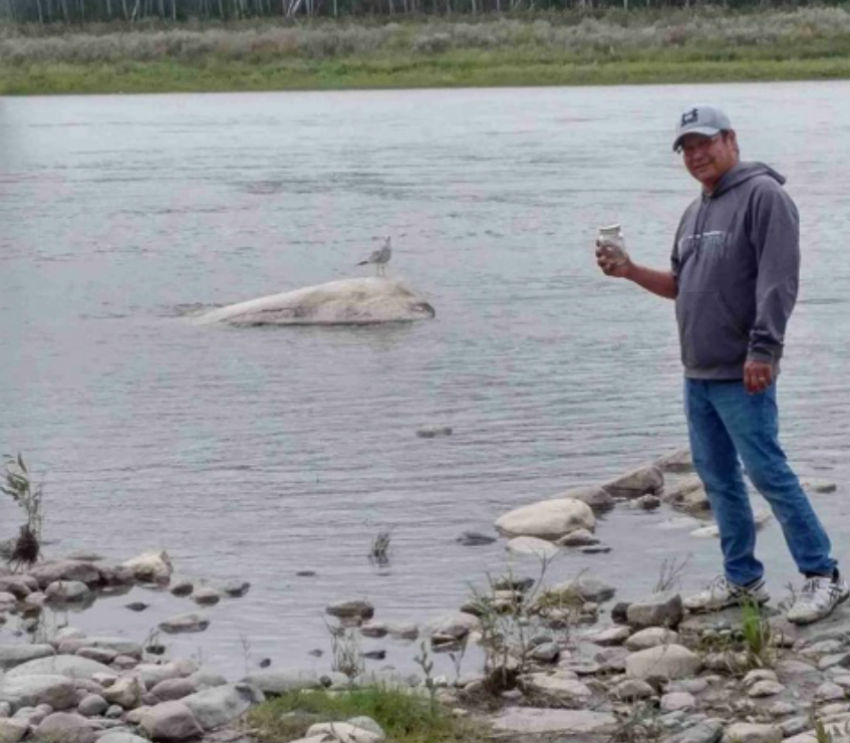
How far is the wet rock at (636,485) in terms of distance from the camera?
1098 centimetres

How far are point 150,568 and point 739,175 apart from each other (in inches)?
128

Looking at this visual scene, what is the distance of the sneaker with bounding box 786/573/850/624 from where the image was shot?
8.05 m

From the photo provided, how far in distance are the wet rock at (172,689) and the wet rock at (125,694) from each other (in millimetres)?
70

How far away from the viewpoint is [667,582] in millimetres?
9016

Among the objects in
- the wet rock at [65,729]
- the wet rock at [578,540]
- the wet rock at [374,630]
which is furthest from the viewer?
the wet rock at [578,540]

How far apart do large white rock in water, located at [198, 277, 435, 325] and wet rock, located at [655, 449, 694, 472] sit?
681 cm

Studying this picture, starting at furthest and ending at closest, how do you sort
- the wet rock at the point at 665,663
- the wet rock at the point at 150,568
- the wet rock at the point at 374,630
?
the wet rock at the point at 150,568, the wet rock at the point at 374,630, the wet rock at the point at 665,663

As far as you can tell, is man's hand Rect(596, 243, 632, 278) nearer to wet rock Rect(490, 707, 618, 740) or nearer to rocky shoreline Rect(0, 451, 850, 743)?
rocky shoreline Rect(0, 451, 850, 743)

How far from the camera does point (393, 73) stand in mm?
72875

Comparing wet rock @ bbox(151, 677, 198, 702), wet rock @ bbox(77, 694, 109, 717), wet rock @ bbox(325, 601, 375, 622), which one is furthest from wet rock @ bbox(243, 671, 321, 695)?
wet rock @ bbox(325, 601, 375, 622)

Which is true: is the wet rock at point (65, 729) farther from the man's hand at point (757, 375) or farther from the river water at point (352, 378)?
the man's hand at point (757, 375)

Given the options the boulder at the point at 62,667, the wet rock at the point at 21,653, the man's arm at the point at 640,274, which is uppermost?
the man's arm at the point at 640,274

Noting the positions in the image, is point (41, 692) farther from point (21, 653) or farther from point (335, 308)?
point (335, 308)

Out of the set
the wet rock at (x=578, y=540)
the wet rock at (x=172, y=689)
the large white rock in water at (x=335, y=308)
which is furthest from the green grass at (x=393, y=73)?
the wet rock at (x=172, y=689)
